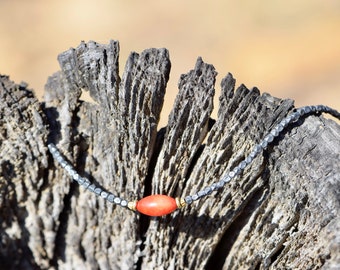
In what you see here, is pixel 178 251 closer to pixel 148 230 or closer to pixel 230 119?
pixel 148 230

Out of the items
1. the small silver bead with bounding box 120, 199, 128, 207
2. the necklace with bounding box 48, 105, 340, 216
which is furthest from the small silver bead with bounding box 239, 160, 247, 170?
the small silver bead with bounding box 120, 199, 128, 207

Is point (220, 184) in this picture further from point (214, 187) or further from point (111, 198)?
point (111, 198)

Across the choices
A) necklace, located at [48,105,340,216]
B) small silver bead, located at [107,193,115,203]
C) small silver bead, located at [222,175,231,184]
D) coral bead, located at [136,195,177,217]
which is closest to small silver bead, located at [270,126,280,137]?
necklace, located at [48,105,340,216]

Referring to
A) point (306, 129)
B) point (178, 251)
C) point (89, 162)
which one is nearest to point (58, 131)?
point (89, 162)

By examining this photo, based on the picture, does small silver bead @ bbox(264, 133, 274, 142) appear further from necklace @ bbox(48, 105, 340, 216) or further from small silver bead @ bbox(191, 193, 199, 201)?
small silver bead @ bbox(191, 193, 199, 201)

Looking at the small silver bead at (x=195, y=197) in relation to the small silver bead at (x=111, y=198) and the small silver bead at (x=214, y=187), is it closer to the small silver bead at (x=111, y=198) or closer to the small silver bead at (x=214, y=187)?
the small silver bead at (x=214, y=187)

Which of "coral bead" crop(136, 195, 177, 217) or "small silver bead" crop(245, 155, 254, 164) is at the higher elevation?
"small silver bead" crop(245, 155, 254, 164)

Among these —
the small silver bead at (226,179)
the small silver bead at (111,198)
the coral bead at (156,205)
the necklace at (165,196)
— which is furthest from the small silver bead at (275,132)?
the small silver bead at (111,198)

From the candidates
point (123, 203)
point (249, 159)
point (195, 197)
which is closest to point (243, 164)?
point (249, 159)

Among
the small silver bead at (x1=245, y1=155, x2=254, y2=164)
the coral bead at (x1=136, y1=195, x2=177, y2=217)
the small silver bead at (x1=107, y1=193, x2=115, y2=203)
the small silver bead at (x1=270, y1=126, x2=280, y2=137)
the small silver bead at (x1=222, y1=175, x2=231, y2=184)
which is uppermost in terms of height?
the small silver bead at (x1=270, y1=126, x2=280, y2=137)
